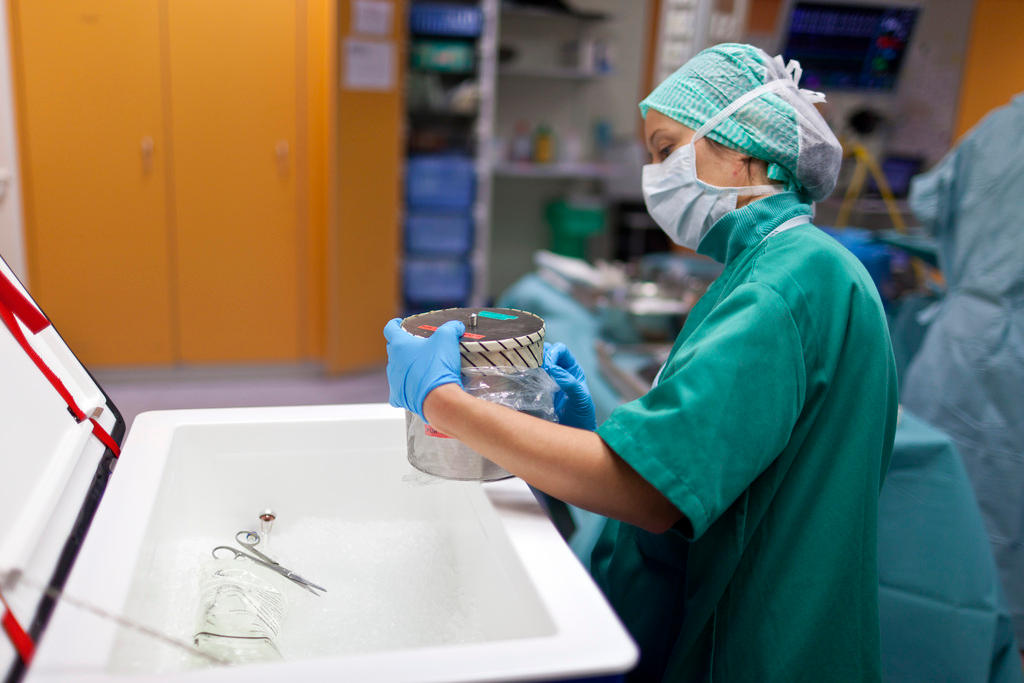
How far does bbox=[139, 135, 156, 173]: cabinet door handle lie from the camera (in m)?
3.49

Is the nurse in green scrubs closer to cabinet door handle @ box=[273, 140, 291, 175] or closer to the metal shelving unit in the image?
cabinet door handle @ box=[273, 140, 291, 175]

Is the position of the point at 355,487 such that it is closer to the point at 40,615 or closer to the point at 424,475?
the point at 424,475

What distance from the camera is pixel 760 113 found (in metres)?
0.98

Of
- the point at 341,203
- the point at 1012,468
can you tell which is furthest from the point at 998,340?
the point at 341,203

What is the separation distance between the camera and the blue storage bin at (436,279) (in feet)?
13.7

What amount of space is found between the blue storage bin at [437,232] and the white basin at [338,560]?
2992mm

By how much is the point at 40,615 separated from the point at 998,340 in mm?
2208

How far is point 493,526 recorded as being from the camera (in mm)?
927

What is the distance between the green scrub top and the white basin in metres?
0.17

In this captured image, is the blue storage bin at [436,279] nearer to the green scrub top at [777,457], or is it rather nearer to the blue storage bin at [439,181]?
the blue storage bin at [439,181]

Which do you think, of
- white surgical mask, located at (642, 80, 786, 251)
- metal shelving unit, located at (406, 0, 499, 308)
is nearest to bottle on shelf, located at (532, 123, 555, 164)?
metal shelving unit, located at (406, 0, 499, 308)

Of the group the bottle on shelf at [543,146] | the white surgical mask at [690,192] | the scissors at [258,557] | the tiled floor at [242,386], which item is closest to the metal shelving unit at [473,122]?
the tiled floor at [242,386]

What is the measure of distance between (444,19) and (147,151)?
1.50 meters

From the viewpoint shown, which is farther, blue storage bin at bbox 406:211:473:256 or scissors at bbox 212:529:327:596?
blue storage bin at bbox 406:211:473:256
